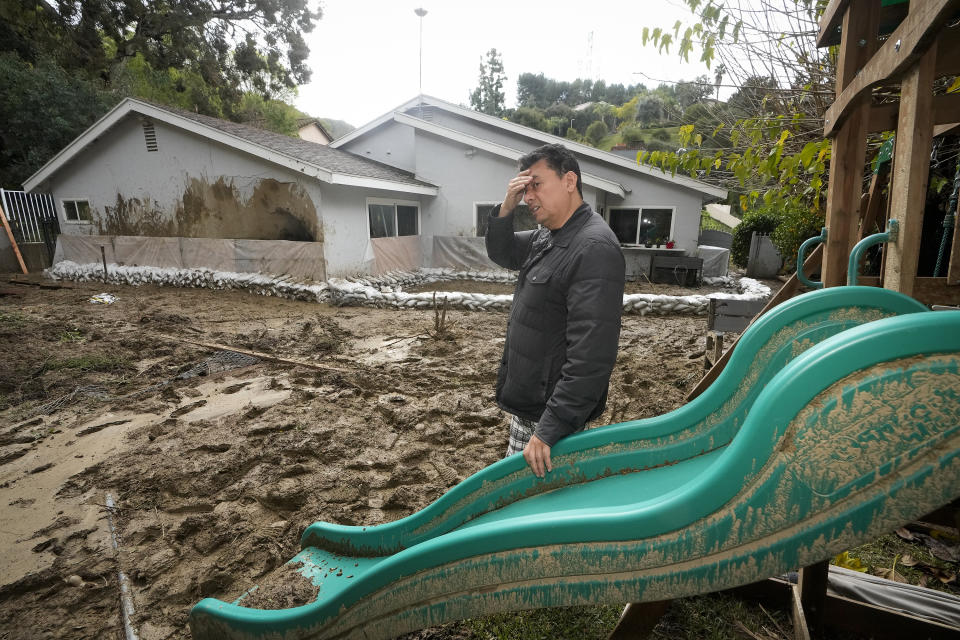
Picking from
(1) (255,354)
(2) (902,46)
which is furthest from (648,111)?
(2) (902,46)

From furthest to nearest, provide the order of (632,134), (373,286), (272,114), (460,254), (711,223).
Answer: (632,134), (272,114), (711,223), (460,254), (373,286)

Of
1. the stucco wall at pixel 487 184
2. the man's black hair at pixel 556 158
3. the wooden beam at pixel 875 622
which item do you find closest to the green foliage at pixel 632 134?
the stucco wall at pixel 487 184

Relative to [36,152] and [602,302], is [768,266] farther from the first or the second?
[36,152]

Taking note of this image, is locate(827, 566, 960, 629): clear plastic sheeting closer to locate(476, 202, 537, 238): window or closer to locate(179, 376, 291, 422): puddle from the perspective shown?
locate(179, 376, 291, 422): puddle

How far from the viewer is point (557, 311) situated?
2.00 meters

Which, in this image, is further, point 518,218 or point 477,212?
point 477,212

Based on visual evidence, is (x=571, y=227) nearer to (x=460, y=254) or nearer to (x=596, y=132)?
(x=460, y=254)

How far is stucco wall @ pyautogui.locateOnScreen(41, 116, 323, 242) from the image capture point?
1155cm

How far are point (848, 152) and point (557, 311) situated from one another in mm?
1650

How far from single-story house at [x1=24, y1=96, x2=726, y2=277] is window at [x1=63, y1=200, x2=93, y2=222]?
0.03 metres

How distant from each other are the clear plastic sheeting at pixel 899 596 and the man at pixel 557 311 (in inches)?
56.1

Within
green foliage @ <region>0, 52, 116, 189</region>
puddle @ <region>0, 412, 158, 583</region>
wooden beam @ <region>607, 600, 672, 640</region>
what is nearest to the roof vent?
green foliage @ <region>0, 52, 116, 189</region>

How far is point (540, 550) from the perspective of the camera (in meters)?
1.31

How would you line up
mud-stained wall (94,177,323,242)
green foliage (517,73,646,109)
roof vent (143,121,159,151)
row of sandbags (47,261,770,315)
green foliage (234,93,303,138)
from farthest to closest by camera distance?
green foliage (517,73,646,109), green foliage (234,93,303,138), roof vent (143,121,159,151), mud-stained wall (94,177,323,242), row of sandbags (47,261,770,315)
